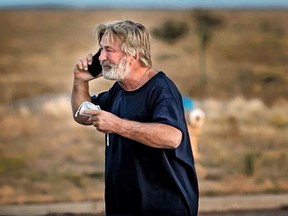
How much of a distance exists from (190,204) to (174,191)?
126 millimetres

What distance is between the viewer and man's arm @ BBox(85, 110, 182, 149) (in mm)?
4742

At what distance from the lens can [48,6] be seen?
149ft

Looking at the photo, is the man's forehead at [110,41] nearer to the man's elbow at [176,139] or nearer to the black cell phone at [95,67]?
the black cell phone at [95,67]

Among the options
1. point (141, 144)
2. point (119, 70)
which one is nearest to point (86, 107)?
point (119, 70)

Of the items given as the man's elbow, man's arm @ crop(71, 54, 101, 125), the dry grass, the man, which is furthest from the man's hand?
the dry grass

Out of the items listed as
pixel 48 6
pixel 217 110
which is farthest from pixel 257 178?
pixel 48 6

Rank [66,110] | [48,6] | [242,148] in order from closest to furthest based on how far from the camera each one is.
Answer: [242,148]
[66,110]
[48,6]

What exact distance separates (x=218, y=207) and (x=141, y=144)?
5.42 m

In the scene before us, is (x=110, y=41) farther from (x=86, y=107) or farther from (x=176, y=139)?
(x=176, y=139)

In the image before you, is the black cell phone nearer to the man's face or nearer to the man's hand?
the man's hand

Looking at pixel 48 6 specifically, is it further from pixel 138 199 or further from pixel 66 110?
pixel 138 199

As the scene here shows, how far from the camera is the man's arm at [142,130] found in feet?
Answer: 15.6

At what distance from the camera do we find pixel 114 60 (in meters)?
5.02

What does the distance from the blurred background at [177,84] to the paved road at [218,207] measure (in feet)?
1.36
